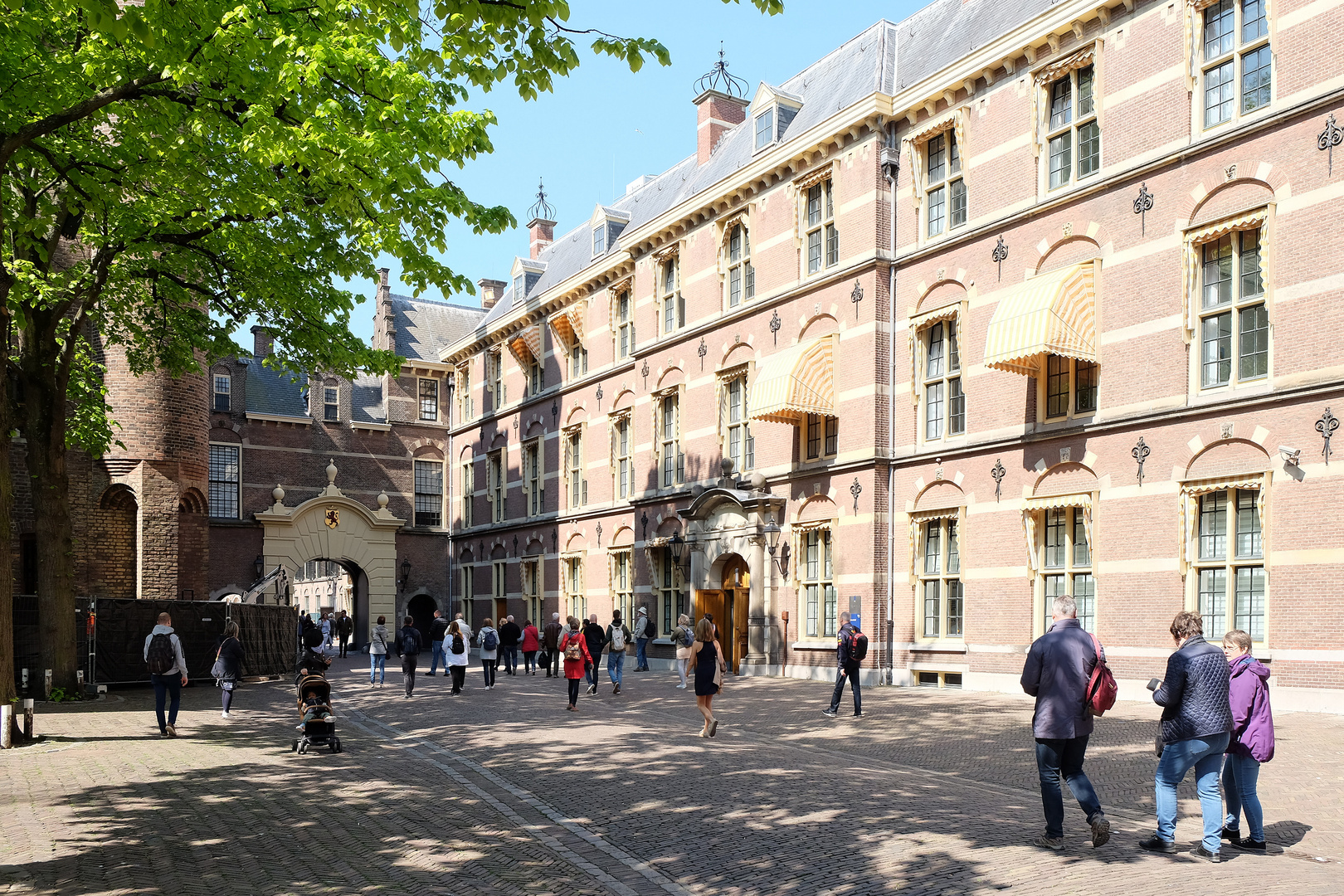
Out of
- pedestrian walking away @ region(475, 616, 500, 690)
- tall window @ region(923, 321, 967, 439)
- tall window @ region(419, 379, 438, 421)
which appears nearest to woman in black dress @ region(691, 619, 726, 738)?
tall window @ region(923, 321, 967, 439)

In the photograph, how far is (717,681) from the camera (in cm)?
1532

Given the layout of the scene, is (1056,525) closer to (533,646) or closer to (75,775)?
(533,646)

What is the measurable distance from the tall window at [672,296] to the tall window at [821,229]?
17.4ft

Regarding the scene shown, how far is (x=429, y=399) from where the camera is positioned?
4816 centimetres

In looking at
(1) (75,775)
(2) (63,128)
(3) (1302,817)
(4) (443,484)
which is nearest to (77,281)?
(2) (63,128)

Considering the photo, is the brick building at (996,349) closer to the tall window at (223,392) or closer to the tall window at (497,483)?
the tall window at (497,483)

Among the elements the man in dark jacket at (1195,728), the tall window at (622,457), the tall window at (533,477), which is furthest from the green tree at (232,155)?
the tall window at (533,477)

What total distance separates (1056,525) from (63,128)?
53.9 feet

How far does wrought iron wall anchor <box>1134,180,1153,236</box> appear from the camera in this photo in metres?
18.8

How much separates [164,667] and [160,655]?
6.7 inches

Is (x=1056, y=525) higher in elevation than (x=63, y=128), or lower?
lower

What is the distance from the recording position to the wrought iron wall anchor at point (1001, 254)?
2125 cm

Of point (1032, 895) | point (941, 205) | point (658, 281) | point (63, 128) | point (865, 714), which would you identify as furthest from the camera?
point (658, 281)

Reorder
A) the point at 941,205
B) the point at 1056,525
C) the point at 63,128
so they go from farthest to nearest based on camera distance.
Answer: the point at 941,205 < the point at 1056,525 < the point at 63,128
